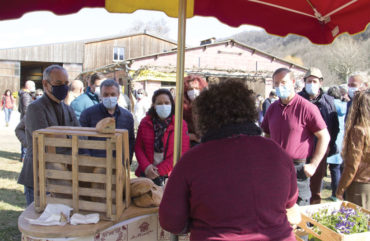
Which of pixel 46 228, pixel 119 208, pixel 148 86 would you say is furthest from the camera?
pixel 148 86

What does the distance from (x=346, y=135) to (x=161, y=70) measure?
17.6m

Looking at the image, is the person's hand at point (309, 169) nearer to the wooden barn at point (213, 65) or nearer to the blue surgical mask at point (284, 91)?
the blue surgical mask at point (284, 91)

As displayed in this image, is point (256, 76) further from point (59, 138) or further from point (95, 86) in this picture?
point (59, 138)

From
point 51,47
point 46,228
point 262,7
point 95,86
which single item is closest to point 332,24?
point 262,7

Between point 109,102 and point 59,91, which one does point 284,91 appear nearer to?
point 109,102

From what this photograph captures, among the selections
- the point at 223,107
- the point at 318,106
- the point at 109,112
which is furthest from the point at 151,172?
the point at 318,106

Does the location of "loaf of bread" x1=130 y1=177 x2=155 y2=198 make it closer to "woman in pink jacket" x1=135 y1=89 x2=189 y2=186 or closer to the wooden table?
the wooden table

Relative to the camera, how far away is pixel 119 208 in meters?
1.90

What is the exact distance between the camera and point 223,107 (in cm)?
154

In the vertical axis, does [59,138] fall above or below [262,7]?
below

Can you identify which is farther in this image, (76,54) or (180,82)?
(76,54)

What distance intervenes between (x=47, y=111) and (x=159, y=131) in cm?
107

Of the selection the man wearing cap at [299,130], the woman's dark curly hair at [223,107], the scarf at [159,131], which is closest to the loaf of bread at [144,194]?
the woman's dark curly hair at [223,107]

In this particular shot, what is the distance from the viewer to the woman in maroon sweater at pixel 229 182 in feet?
4.62
